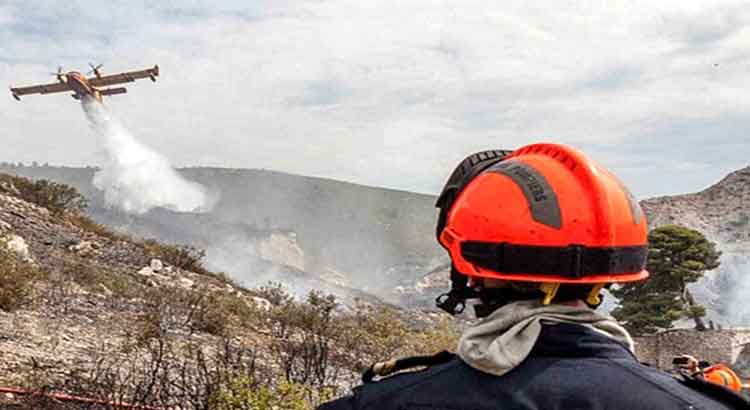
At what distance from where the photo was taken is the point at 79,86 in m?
41.2

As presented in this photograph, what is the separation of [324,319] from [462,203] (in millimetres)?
12864

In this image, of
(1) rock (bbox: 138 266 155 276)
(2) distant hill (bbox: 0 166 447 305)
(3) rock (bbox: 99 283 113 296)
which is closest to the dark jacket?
(3) rock (bbox: 99 283 113 296)

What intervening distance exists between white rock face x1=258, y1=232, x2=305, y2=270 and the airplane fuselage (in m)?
43.4

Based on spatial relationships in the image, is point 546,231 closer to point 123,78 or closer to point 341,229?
point 123,78

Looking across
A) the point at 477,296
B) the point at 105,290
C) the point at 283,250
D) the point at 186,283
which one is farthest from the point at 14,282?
the point at 283,250

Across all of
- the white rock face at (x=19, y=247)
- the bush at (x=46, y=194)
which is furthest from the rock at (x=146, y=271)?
the bush at (x=46, y=194)

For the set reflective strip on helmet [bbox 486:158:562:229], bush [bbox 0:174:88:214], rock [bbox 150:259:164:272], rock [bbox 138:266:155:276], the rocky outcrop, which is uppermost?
bush [bbox 0:174:88:214]

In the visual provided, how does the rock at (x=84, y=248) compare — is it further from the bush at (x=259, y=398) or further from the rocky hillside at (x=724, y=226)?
the rocky hillside at (x=724, y=226)

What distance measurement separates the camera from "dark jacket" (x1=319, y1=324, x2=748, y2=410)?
5.23ft

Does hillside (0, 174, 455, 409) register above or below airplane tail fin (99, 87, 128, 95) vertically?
below

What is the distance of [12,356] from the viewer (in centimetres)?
923

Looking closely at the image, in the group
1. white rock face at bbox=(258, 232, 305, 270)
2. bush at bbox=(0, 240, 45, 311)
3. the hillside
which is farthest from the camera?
white rock face at bbox=(258, 232, 305, 270)

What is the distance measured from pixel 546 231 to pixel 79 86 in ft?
138

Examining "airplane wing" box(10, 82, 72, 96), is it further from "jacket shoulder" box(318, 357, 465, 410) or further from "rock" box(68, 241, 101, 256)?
"jacket shoulder" box(318, 357, 465, 410)
